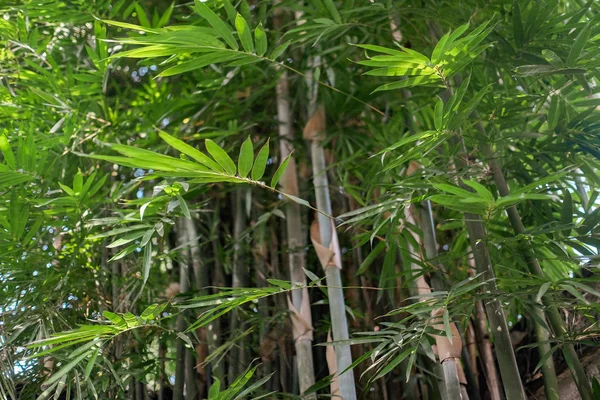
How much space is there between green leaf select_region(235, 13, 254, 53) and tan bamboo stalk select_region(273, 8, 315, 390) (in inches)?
15.5

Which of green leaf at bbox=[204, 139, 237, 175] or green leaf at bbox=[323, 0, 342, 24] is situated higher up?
green leaf at bbox=[323, 0, 342, 24]

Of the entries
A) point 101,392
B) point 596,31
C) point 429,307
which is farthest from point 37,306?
point 596,31

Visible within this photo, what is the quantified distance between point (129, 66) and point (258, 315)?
0.85m

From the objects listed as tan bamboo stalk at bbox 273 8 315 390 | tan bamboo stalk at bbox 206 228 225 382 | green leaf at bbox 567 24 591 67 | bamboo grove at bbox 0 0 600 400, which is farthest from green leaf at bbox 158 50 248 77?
tan bamboo stalk at bbox 206 228 225 382

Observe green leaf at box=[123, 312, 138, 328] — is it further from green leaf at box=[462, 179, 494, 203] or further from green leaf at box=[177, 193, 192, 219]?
green leaf at box=[462, 179, 494, 203]

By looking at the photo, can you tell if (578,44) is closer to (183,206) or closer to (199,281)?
(183,206)

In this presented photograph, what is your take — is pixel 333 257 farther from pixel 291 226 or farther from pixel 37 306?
pixel 37 306

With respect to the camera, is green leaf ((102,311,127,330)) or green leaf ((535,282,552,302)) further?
green leaf ((102,311,127,330))

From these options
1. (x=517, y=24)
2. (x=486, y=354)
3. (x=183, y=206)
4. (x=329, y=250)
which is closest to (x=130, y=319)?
(x=183, y=206)

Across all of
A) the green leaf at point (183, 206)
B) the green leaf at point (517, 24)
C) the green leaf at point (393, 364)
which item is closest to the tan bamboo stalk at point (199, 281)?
the green leaf at point (183, 206)

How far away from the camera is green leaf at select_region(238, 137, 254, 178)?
913 mm

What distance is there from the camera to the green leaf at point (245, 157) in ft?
3.00

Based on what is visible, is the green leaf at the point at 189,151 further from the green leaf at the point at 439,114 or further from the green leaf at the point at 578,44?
the green leaf at the point at 578,44

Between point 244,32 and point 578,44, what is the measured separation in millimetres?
486
